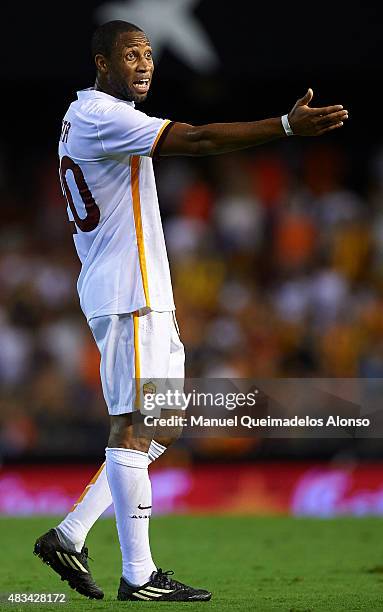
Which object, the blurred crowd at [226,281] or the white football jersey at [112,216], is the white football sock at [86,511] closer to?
the white football jersey at [112,216]

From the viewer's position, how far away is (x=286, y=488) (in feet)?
29.0

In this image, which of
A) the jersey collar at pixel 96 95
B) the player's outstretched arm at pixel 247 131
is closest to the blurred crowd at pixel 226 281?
the jersey collar at pixel 96 95

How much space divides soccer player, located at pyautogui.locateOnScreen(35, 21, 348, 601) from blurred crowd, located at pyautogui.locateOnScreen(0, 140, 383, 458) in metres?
4.52

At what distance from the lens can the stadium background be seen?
888 cm

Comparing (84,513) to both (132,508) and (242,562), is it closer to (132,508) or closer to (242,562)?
(132,508)

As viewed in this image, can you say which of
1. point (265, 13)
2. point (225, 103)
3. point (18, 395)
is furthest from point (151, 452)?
point (225, 103)

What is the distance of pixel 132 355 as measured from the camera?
4.25 m

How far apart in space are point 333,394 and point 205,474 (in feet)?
4.72

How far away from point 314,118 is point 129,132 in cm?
66

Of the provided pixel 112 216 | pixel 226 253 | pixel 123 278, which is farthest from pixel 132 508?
pixel 226 253

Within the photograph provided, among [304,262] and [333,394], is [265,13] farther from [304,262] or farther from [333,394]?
[333,394]

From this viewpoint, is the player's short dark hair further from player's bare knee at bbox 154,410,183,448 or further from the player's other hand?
player's bare knee at bbox 154,410,183,448

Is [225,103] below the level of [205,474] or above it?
above

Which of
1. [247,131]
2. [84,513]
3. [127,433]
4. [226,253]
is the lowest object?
[84,513]
